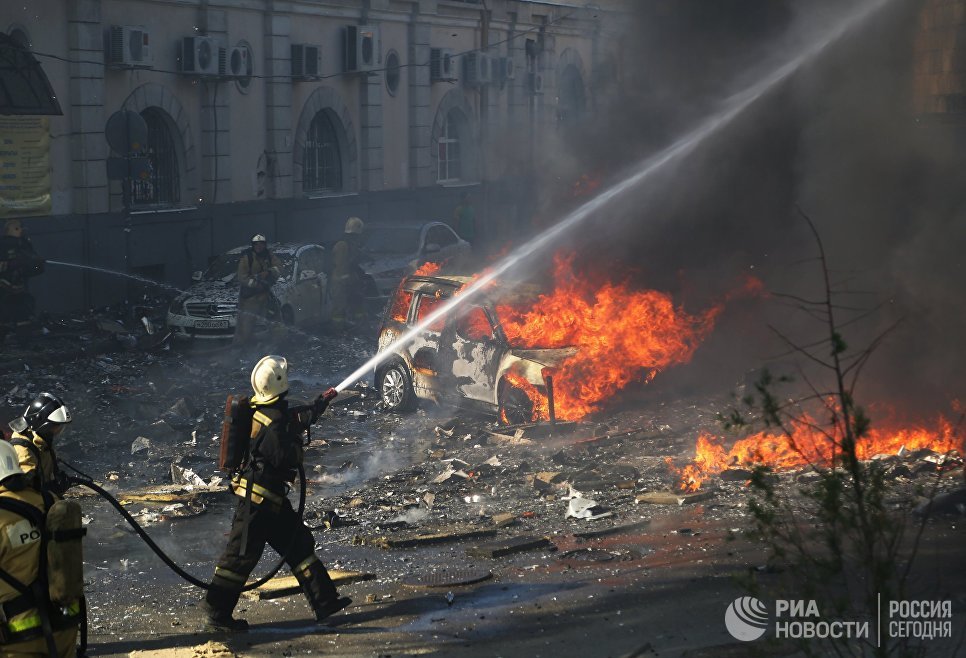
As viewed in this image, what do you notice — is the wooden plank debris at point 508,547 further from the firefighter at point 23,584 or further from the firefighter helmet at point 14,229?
the firefighter helmet at point 14,229

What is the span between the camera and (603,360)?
1295cm

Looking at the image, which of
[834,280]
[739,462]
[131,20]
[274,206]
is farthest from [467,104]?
[739,462]

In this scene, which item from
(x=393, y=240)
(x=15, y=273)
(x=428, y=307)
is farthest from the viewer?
(x=393, y=240)

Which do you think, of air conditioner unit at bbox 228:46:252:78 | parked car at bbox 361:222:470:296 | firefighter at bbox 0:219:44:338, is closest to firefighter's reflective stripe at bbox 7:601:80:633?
firefighter at bbox 0:219:44:338

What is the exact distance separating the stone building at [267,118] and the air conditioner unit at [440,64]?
0.08 m

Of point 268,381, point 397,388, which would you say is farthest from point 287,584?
point 397,388

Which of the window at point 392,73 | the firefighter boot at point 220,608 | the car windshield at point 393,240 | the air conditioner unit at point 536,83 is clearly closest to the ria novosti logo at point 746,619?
the firefighter boot at point 220,608

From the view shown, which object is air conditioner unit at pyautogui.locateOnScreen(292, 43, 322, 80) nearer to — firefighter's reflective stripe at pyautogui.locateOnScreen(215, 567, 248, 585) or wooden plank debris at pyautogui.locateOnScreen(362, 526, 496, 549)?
wooden plank debris at pyautogui.locateOnScreen(362, 526, 496, 549)

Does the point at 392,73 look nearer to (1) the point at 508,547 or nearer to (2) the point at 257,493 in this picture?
(1) the point at 508,547

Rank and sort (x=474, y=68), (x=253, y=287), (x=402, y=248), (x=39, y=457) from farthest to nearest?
(x=474, y=68) < (x=402, y=248) < (x=253, y=287) < (x=39, y=457)

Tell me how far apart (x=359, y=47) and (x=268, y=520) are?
2230 centimetres

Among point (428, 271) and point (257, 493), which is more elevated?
point (428, 271)

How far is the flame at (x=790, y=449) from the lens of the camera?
1079 centimetres

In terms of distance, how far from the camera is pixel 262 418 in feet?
25.0
